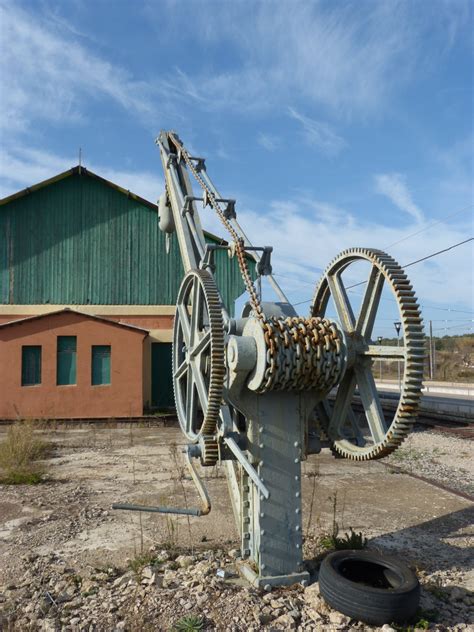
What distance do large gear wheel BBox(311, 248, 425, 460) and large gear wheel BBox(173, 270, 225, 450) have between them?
1059 millimetres

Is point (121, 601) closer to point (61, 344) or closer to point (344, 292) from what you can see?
point (344, 292)

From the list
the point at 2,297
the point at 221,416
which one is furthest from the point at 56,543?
the point at 2,297

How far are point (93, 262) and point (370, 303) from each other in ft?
48.0

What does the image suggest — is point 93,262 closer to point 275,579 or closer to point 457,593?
point 275,579

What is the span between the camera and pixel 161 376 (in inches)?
690

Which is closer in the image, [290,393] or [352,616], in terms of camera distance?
[352,616]

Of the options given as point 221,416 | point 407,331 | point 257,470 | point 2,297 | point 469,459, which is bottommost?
point 469,459

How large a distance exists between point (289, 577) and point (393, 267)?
2.79 meters

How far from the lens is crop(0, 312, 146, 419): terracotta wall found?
15.2m

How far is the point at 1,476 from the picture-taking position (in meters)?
8.76

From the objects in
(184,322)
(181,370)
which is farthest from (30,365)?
(184,322)

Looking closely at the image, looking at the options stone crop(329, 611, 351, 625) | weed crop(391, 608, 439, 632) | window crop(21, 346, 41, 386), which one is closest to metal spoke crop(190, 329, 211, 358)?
stone crop(329, 611, 351, 625)

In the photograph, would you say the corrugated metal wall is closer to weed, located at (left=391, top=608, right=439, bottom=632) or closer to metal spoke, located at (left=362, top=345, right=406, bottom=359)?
metal spoke, located at (left=362, top=345, right=406, bottom=359)

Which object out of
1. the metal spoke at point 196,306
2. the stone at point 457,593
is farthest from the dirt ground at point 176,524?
the metal spoke at point 196,306
